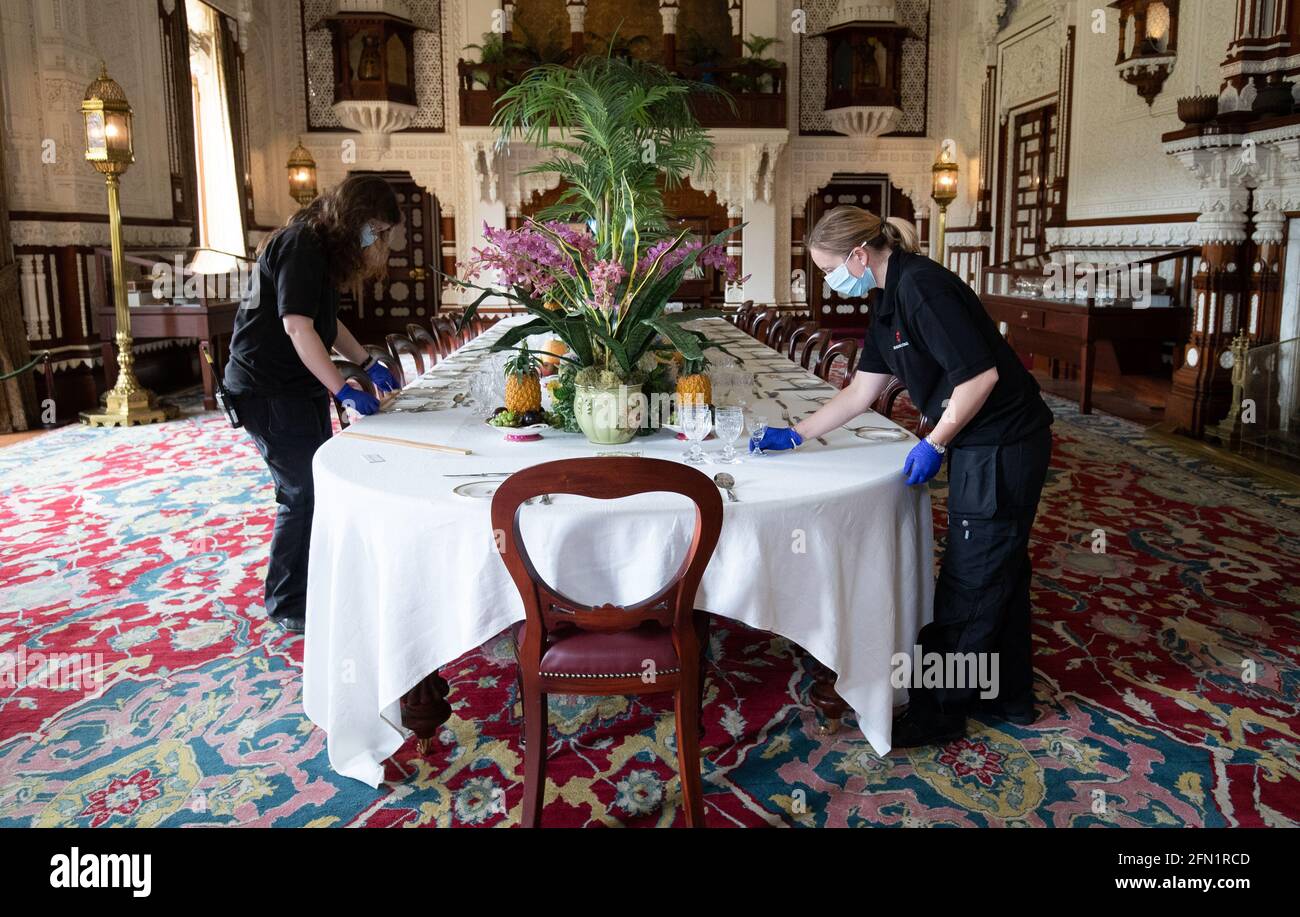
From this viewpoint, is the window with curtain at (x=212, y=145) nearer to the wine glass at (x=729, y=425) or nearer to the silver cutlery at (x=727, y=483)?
the wine glass at (x=729, y=425)

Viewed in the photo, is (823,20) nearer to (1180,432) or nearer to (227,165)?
(227,165)

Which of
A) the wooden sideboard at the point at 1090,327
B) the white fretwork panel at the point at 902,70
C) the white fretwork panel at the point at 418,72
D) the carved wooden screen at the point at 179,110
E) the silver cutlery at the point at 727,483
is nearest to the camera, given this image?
the silver cutlery at the point at 727,483

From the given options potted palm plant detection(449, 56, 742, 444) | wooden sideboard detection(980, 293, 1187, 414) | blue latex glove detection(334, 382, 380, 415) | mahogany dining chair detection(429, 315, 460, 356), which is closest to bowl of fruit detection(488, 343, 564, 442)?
potted palm plant detection(449, 56, 742, 444)

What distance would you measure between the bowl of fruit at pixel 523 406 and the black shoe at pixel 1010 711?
149cm


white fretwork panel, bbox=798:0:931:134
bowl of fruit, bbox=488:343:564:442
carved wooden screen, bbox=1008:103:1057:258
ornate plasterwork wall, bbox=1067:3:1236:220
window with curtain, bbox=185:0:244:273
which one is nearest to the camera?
bowl of fruit, bbox=488:343:564:442

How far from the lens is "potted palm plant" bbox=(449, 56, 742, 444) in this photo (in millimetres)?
2855

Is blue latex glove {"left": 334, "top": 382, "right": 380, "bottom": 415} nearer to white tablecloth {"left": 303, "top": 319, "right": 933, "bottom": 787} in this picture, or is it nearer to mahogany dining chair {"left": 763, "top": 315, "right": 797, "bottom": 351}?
white tablecloth {"left": 303, "top": 319, "right": 933, "bottom": 787}

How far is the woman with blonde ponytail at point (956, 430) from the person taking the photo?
247 cm

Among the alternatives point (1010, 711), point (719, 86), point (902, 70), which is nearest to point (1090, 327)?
point (1010, 711)

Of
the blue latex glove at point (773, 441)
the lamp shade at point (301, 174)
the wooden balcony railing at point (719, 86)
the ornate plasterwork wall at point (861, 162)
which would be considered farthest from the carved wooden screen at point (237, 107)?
the blue latex glove at point (773, 441)

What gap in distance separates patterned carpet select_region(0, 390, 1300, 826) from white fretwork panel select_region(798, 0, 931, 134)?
9.97 m

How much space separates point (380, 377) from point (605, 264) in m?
1.44

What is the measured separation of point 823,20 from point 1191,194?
6.66m
